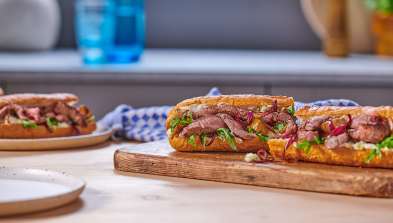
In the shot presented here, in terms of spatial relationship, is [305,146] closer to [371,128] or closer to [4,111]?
[371,128]

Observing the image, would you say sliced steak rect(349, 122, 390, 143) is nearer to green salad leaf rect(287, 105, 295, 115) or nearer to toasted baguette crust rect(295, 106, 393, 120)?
toasted baguette crust rect(295, 106, 393, 120)

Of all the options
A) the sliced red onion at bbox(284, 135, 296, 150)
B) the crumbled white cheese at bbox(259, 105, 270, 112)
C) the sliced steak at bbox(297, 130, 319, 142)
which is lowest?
the sliced red onion at bbox(284, 135, 296, 150)

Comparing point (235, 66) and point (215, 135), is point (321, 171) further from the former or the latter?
point (235, 66)

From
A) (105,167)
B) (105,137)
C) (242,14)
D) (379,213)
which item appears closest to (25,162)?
(105,167)

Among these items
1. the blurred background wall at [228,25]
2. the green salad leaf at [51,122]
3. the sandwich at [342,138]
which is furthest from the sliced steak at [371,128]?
the blurred background wall at [228,25]

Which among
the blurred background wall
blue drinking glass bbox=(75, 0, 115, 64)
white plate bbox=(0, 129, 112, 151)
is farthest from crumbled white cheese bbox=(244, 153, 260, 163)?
the blurred background wall

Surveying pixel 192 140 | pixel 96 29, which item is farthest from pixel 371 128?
pixel 96 29
